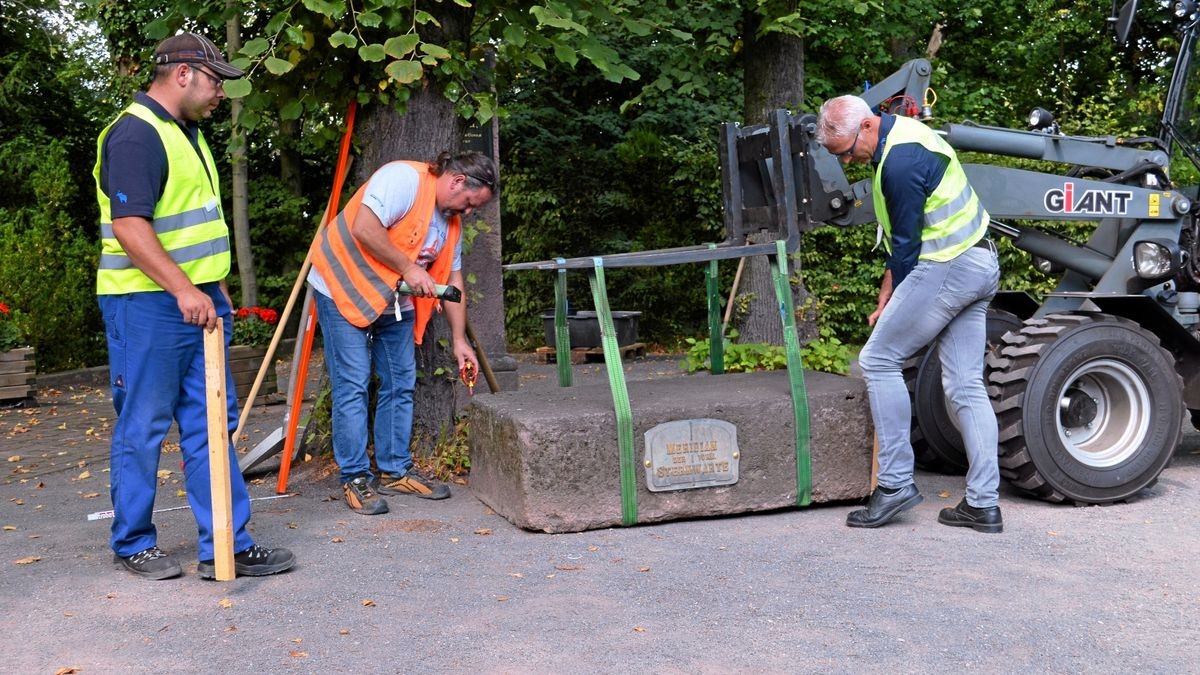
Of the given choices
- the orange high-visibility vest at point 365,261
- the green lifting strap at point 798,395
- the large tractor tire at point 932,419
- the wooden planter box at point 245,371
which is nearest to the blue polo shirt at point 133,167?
the orange high-visibility vest at point 365,261

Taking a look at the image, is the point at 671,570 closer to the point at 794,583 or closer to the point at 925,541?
the point at 794,583

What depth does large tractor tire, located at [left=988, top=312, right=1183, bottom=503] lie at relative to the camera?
5621mm

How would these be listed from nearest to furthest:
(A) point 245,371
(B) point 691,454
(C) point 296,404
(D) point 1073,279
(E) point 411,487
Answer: (B) point 691,454 → (E) point 411,487 → (C) point 296,404 → (D) point 1073,279 → (A) point 245,371

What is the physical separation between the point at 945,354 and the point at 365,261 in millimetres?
2792

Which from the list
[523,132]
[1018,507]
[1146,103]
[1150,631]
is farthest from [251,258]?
[1150,631]

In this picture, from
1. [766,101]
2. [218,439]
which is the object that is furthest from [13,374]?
[766,101]

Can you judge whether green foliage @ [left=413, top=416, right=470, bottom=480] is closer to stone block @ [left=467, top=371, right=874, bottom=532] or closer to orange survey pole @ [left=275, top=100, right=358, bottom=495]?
stone block @ [left=467, top=371, right=874, bottom=532]

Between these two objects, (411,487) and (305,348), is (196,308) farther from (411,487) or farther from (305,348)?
(305,348)

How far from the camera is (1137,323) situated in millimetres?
6113

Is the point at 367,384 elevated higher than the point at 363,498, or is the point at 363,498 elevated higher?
the point at 367,384

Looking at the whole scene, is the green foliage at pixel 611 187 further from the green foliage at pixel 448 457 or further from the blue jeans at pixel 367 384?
the blue jeans at pixel 367 384

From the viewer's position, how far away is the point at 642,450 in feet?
17.6

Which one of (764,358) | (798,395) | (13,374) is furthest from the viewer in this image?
(13,374)

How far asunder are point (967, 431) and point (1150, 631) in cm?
157
